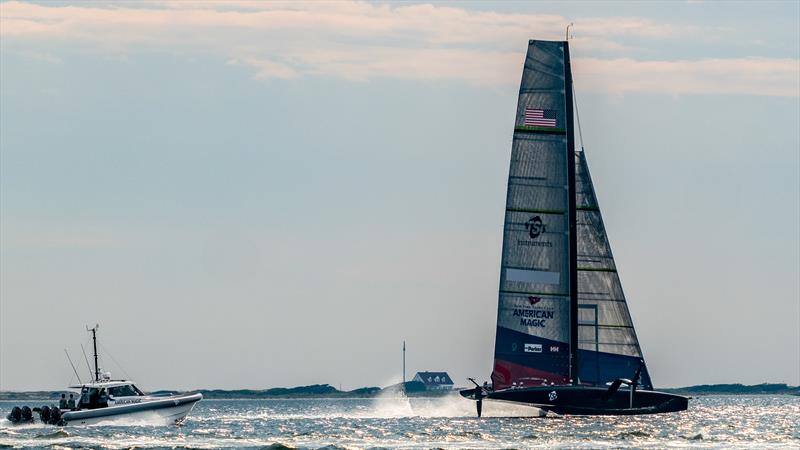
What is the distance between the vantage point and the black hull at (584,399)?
262 feet

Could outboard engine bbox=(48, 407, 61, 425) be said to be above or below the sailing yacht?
below

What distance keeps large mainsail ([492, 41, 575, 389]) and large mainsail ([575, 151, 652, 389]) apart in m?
1.94

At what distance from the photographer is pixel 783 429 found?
274ft

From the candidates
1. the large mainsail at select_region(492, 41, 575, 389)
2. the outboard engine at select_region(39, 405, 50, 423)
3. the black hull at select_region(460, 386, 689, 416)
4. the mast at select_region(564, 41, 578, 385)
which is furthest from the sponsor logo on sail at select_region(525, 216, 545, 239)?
the outboard engine at select_region(39, 405, 50, 423)

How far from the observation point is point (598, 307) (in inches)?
3361

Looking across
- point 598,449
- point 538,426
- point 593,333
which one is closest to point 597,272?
point 593,333

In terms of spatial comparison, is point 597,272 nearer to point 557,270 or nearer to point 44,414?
point 557,270

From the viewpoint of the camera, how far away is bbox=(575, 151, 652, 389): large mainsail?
84.9m

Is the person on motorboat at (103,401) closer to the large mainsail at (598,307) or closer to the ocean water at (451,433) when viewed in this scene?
the ocean water at (451,433)

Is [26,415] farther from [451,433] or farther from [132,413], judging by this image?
[451,433]

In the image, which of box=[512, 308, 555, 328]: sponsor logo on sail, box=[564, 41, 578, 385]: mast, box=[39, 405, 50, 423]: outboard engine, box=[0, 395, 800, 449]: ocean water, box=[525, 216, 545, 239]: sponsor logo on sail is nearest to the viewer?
box=[0, 395, 800, 449]: ocean water

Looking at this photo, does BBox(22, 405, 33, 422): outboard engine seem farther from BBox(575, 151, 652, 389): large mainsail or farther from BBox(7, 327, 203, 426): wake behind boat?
BBox(575, 151, 652, 389): large mainsail

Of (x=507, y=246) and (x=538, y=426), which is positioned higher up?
(x=507, y=246)

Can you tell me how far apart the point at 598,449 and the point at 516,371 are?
2054cm
